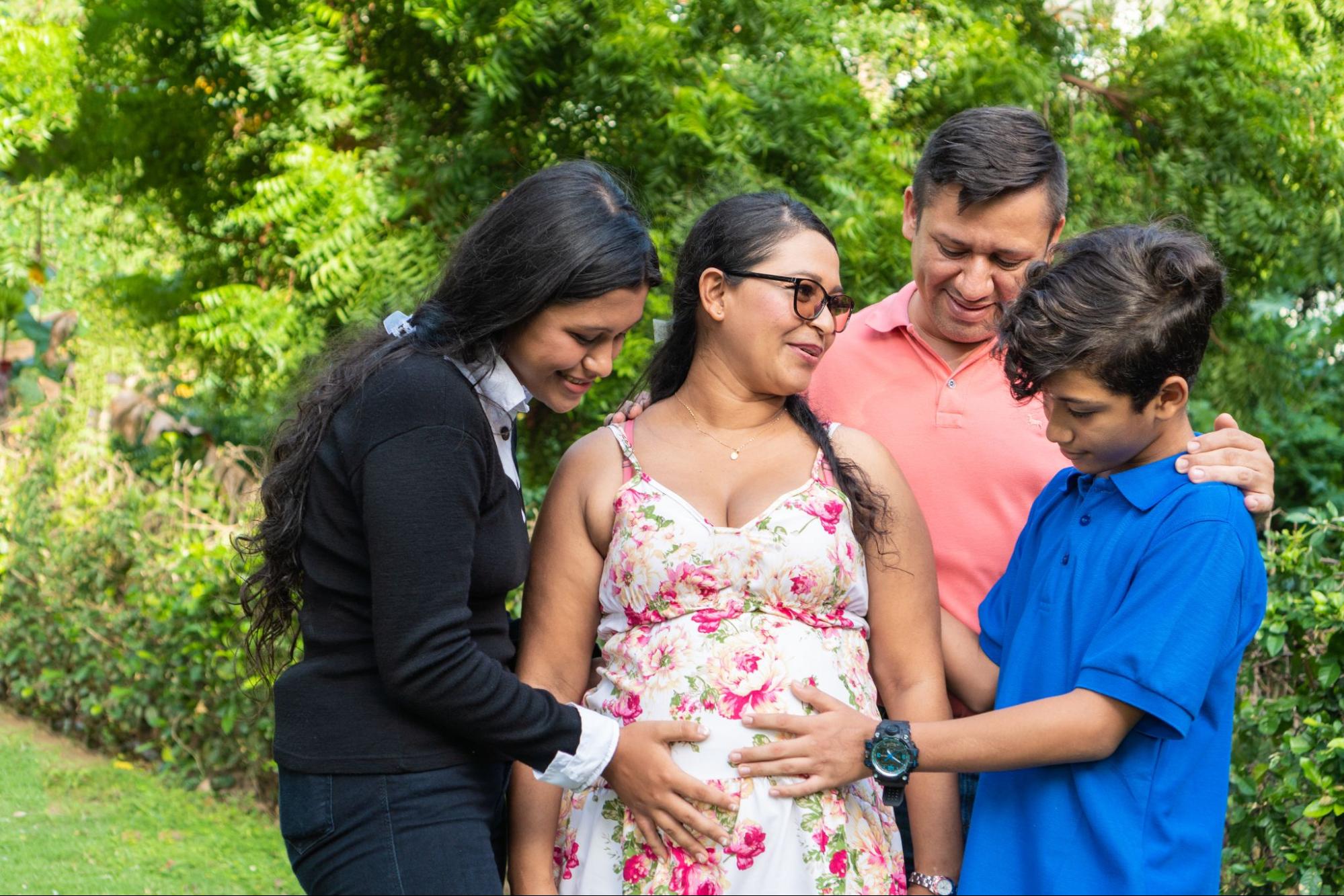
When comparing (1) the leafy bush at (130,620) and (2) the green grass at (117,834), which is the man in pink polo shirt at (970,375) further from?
(1) the leafy bush at (130,620)

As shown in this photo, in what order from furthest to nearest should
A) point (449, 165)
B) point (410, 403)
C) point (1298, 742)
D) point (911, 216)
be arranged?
1. point (449, 165)
2. point (1298, 742)
3. point (911, 216)
4. point (410, 403)

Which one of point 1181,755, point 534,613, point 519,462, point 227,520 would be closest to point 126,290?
point 227,520

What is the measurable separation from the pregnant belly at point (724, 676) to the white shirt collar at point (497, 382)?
1.58 ft

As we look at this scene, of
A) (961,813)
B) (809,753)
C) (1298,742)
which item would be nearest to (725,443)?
(809,753)

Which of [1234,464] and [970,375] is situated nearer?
[1234,464]

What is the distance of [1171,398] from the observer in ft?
6.81

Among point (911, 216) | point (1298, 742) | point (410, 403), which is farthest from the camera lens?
point (1298, 742)

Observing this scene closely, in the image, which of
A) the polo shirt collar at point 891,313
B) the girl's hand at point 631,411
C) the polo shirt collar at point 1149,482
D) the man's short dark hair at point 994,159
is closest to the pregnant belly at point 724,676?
the girl's hand at point 631,411

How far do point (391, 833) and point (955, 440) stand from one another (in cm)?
139

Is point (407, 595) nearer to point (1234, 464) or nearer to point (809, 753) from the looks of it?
point (809, 753)

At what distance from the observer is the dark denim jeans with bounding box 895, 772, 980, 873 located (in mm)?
2559

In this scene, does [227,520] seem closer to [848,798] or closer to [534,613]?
[534,613]

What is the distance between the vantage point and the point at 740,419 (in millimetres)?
2508

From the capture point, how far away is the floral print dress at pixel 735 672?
2.20 m
